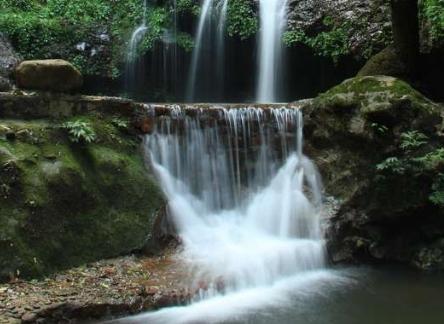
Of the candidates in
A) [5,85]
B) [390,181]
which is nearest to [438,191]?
[390,181]

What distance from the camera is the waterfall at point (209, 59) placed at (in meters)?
11.9

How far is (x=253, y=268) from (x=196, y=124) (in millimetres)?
2615

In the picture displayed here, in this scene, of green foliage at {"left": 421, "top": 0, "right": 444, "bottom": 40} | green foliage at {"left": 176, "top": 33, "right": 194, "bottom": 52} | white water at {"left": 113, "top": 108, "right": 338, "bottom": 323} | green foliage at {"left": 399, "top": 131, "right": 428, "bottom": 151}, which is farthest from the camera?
green foliage at {"left": 176, "top": 33, "right": 194, "bottom": 52}

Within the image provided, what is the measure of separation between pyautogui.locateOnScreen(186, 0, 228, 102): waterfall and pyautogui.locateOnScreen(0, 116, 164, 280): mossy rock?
517cm

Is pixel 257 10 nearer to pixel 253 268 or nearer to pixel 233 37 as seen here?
pixel 233 37

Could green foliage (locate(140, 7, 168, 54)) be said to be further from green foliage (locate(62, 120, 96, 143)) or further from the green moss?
green foliage (locate(62, 120, 96, 143))

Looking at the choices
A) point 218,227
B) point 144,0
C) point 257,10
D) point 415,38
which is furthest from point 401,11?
point 144,0

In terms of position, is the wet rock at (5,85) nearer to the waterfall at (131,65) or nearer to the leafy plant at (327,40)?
the waterfall at (131,65)

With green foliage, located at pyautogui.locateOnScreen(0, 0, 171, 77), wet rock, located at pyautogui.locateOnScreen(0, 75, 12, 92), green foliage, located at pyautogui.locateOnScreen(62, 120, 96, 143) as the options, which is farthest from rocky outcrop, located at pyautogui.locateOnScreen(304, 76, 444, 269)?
green foliage, located at pyautogui.locateOnScreen(0, 0, 171, 77)

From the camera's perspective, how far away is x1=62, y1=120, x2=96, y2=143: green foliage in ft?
21.2

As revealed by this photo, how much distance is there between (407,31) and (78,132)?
244 inches

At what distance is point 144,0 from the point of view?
13.1 meters

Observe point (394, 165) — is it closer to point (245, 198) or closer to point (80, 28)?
point (245, 198)

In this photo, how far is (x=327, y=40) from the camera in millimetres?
10859
